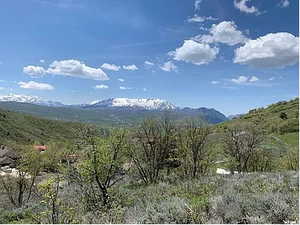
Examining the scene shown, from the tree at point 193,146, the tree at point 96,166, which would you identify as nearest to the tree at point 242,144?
the tree at point 193,146

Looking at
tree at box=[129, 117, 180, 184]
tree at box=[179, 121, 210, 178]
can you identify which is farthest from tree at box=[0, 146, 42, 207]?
tree at box=[179, 121, 210, 178]

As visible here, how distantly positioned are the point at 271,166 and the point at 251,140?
6801mm

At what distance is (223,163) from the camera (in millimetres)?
49562

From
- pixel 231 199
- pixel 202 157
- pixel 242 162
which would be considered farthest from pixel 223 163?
pixel 231 199

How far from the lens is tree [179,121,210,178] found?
3423 centimetres

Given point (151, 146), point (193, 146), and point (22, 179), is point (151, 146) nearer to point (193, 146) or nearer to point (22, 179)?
point (193, 146)

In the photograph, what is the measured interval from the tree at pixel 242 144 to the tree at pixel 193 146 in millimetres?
8072

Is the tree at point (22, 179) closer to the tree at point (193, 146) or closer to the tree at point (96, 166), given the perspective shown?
the tree at point (193, 146)

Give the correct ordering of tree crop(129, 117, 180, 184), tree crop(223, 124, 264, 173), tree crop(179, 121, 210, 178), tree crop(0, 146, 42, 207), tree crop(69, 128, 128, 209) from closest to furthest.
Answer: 1. tree crop(69, 128, 128, 209)
2. tree crop(129, 117, 180, 184)
3. tree crop(179, 121, 210, 178)
4. tree crop(0, 146, 42, 207)
5. tree crop(223, 124, 264, 173)

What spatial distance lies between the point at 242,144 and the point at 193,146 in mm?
10584

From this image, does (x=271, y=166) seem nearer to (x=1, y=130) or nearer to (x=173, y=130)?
(x=173, y=130)

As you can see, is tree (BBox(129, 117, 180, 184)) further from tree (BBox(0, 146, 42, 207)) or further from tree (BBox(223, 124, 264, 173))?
tree (BBox(223, 124, 264, 173))

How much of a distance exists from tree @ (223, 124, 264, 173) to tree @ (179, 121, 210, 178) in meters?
8.07

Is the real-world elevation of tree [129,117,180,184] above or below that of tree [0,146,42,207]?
above
